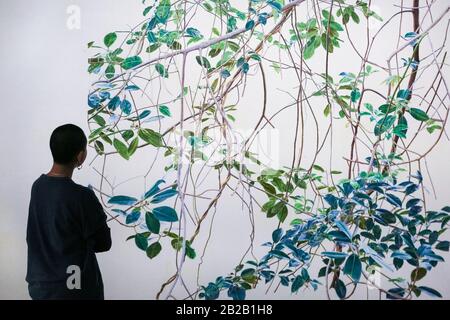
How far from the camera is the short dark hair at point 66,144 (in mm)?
1894

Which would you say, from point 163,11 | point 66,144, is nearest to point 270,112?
point 163,11

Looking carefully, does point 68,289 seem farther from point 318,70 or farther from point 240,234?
point 318,70

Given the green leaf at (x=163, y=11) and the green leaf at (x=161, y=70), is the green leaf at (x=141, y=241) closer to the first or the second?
the green leaf at (x=161, y=70)

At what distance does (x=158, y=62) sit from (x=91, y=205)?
70 cm

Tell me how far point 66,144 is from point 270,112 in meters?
0.91

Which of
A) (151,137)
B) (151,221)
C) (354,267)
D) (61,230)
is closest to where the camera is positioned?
(354,267)

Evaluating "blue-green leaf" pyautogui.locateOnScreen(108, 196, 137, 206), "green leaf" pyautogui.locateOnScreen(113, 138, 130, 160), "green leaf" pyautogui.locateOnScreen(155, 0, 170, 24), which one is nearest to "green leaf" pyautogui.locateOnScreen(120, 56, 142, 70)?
"green leaf" pyautogui.locateOnScreen(155, 0, 170, 24)

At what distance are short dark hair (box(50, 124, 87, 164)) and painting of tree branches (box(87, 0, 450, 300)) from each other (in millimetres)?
122

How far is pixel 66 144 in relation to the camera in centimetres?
193

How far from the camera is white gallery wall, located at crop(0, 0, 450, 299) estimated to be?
2.30 metres

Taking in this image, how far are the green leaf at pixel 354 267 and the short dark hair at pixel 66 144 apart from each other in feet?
3.52

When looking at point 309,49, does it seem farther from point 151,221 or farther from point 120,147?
point 151,221

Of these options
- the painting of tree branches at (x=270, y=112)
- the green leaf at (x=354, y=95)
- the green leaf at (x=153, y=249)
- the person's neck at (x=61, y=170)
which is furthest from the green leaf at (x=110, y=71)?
the green leaf at (x=354, y=95)
